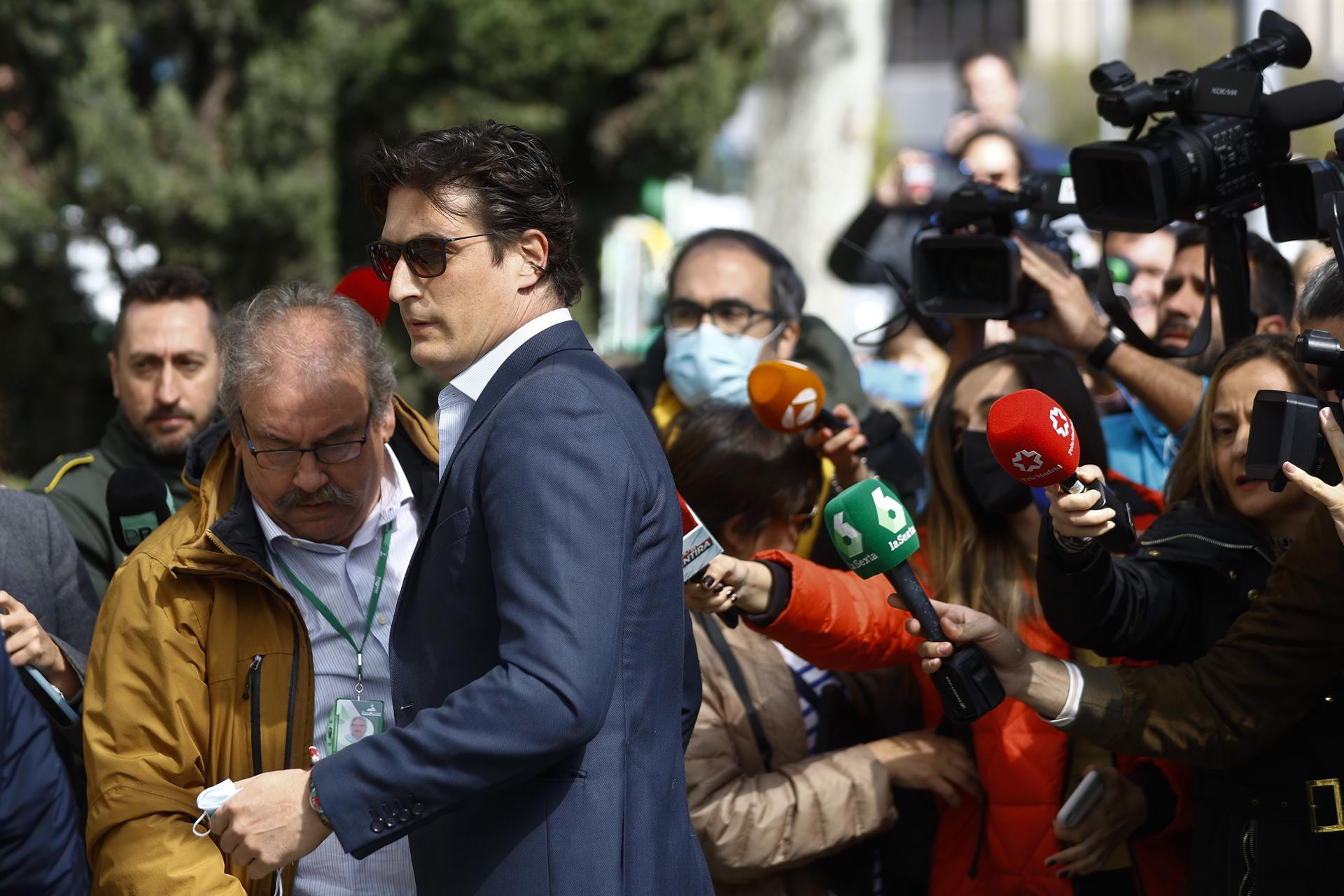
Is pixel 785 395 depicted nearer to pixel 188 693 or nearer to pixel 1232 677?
pixel 1232 677

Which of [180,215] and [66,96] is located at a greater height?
[66,96]

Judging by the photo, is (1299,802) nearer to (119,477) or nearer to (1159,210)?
(1159,210)

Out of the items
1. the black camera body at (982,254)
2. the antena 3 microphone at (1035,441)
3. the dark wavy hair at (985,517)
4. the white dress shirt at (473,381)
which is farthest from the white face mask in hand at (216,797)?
the black camera body at (982,254)

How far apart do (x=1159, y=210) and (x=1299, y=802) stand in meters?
1.31

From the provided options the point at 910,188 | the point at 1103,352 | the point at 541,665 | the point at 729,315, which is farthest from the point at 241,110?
the point at 541,665

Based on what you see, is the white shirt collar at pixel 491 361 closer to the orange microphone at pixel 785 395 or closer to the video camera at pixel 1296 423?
the orange microphone at pixel 785 395

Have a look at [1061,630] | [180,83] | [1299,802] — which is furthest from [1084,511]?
[180,83]

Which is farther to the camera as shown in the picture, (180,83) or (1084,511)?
(180,83)

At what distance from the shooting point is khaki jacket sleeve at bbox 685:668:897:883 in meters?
3.15

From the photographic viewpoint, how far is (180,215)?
9.87 m

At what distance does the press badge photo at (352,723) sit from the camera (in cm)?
277

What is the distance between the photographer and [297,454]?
2.82 meters

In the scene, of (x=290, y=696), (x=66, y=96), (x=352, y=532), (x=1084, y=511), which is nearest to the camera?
(x=1084, y=511)

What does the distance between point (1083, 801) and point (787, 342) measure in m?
1.88
